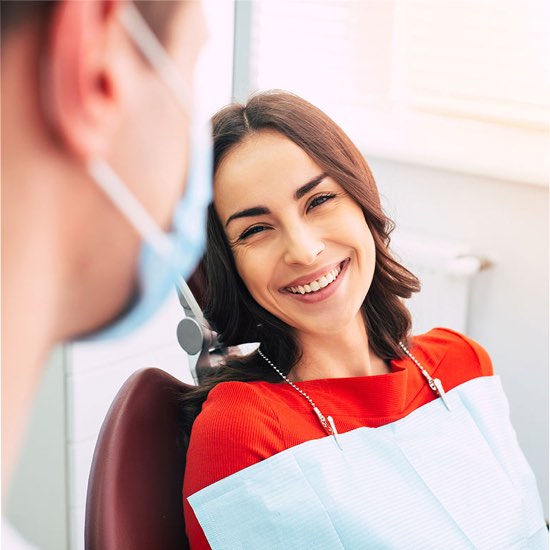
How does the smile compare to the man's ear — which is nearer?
the man's ear

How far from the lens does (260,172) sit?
965 mm

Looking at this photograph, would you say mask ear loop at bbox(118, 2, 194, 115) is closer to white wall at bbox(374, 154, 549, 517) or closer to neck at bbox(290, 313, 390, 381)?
neck at bbox(290, 313, 390, 381)

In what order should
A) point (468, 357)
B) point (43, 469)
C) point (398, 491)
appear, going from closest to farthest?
point (43, 469) → point (398, 491) → point (468, 357)

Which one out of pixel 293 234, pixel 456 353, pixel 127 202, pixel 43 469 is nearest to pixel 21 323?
pixel 127 202

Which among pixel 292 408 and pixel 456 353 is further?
pixel 456 353

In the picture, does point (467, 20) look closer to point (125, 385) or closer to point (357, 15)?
point (357, 15)

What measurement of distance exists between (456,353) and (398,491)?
270 mm

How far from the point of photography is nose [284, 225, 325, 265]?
0.96 meters

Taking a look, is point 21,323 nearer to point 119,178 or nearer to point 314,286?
point 119,178

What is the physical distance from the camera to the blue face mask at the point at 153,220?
27cm

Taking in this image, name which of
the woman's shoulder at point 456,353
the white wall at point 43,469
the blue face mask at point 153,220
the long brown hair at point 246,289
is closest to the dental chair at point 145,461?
the long brown hair at point 246,289

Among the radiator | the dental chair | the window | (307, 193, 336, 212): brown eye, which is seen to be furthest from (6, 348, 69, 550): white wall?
the radiator

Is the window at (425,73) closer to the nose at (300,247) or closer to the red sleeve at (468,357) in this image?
the red sleeve at (468,357)

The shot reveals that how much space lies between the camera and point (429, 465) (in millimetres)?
1101
